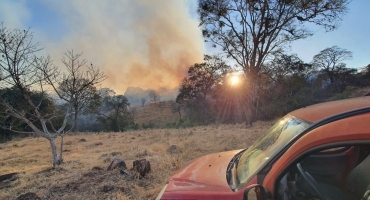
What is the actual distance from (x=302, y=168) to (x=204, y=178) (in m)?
0.81

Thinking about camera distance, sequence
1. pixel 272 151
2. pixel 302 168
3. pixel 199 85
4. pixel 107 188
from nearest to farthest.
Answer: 1. pixel 272 151
2. pixel 302 168
3. pixel 107 188
4. pixel 199 85

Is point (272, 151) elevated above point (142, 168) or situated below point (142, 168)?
above

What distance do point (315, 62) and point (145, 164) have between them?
32.4 meters

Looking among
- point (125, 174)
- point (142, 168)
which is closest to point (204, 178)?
point (142, 168)

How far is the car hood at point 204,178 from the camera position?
1.68 meters

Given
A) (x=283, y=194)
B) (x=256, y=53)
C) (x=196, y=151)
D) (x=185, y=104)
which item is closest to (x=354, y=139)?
(x=283, y=194)

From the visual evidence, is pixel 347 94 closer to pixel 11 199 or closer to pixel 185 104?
pixel 185 104

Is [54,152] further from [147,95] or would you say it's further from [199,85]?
[147,95]

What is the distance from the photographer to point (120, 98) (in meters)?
33.7

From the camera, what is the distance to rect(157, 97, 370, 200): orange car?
4.27ft

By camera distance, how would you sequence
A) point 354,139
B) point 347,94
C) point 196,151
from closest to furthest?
1. point 354,139
2. point 196,151
3. point 347,94

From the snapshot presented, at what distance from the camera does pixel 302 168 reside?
1.83 m

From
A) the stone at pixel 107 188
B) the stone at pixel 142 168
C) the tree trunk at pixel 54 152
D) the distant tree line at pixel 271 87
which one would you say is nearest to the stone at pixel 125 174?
the stone at pixel 142 168

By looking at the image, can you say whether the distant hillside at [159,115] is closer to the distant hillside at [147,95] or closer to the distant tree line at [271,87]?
the distant tree line at [271,87]
